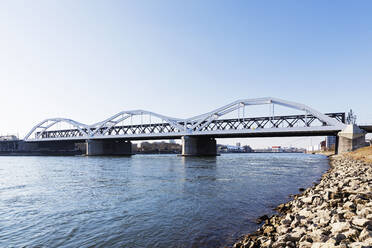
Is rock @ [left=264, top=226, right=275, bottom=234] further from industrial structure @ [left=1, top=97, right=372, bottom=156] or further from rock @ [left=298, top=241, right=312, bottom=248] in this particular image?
industrial structure @ [left=1, top=97, right=372, bottom=156]

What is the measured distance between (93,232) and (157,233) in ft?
6.88

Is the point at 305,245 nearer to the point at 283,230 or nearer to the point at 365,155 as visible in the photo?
the point at 283,230

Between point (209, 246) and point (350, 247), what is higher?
point (350, 247)

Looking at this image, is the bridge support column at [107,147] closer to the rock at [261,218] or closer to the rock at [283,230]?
the rock at [261,218]

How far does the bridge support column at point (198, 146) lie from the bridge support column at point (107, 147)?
3757 cm

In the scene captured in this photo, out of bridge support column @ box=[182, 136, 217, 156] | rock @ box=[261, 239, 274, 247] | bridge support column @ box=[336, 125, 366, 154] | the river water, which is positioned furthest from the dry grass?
bridge support column @ box=[182, 136, 217, 156]

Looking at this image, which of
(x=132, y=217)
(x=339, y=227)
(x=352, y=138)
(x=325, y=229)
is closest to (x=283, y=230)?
(x=325, y=229)

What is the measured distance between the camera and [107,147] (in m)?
95.6

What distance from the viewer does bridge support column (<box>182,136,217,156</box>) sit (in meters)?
73.1

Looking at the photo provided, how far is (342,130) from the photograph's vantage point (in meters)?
50.8

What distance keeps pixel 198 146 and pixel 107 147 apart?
43266mm

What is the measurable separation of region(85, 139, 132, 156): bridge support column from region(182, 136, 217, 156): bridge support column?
37.6 metres

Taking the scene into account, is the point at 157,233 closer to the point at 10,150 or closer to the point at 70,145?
the point at 70,145

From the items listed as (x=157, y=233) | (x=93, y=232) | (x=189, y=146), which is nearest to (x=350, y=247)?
(x=157, y=233)
